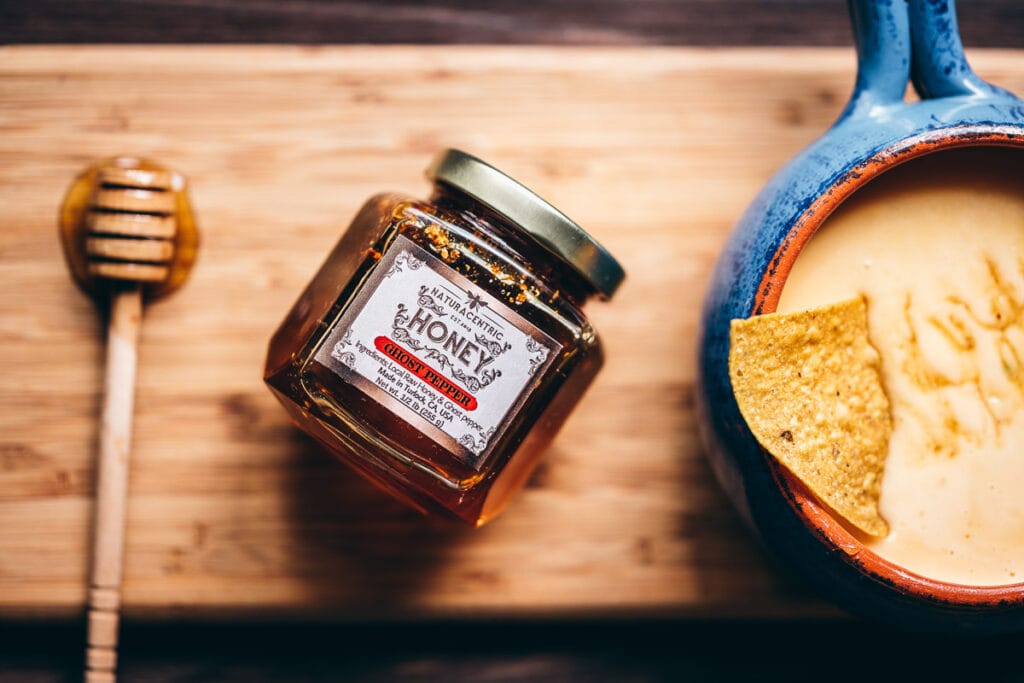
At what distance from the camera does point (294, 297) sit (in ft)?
2.80

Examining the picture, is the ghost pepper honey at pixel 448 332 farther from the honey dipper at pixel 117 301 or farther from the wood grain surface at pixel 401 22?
the wood grain surface at pixel 401 22

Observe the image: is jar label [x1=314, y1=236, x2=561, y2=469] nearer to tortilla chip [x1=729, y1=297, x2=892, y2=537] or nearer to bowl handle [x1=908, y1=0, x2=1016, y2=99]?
tortilla chip [x1=729, y1=297, x2=892, y2=537]

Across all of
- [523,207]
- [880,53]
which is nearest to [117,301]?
[523,207]

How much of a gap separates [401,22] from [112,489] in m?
0.63

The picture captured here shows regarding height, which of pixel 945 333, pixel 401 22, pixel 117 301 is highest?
pixel 401 22

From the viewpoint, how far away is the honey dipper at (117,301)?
79cm

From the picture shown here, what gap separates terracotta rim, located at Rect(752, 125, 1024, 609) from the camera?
0.59m

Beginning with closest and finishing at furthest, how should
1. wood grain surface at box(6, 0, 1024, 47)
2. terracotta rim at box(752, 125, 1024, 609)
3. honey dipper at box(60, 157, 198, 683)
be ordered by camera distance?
terracotta rim at box(752, 125, 1024, 609)
honey dipper at box(60, 157, 198, 683)
wood grain surface at box(6, 0, 1024, 47)

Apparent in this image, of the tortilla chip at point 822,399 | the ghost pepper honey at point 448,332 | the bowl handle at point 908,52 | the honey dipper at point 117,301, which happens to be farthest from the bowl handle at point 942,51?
the honey dipper at point 117,301

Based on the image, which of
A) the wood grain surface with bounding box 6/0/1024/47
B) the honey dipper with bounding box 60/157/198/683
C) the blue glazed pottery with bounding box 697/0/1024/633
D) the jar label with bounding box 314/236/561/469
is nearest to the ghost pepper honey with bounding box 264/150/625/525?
the jar label with bounding box 314/236/561/469

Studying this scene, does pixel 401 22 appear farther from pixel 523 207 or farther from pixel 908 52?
pixel 908 52

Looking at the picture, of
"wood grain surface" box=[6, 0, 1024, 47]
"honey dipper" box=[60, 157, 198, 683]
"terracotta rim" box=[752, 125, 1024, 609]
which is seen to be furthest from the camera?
"wood grain surface" box=[6, 0, 1024, 47]

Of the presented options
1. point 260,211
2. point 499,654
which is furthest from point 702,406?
point 260,211

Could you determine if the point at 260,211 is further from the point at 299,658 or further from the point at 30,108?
the point at 299,658
